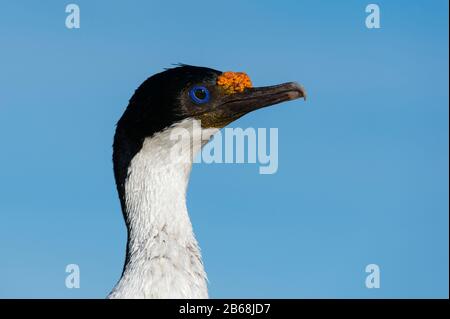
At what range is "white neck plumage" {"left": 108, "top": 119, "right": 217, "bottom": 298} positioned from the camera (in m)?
8.38

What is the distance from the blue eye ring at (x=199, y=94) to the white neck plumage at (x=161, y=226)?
0.29m

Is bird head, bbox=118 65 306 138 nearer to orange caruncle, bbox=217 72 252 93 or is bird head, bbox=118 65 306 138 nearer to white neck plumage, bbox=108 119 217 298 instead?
orange caruncle, bbox=217 72 252 93

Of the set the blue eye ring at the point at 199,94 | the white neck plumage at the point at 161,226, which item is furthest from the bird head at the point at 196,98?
the white neck plumage at the point at 161,226

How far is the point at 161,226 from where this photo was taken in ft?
28.6

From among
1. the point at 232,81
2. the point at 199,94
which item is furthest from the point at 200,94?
the point at 232,81

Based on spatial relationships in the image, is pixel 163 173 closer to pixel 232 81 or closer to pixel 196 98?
pixel 196 98

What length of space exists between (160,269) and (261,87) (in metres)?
2.47

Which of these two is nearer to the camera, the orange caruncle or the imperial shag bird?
the imperial shag bird

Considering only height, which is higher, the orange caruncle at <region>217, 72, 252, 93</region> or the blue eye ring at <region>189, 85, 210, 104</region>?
the orange caruncle at <region>217, 72, 252, 93</region>

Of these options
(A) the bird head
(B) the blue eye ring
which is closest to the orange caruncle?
(A) the bird head

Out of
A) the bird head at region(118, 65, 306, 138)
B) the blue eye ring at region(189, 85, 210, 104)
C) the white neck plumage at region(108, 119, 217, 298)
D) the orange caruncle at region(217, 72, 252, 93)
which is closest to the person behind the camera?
the white neck plumage at region(108, 119, 217, 298)

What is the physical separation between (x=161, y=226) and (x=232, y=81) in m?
1.92
